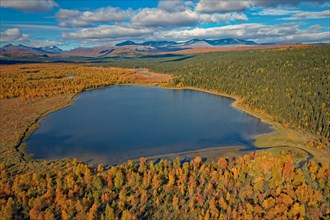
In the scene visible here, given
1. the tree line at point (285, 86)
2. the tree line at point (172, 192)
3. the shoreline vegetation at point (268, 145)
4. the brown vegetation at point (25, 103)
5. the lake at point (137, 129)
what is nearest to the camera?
the tree line at point (172, 192)

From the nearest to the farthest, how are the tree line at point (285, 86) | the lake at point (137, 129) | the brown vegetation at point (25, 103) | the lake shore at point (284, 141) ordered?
the lake shore at point (284, 141) → the lake at point (137, 129) → the brown vegetation at point (25, 103) → the tree line at point (285, 86)

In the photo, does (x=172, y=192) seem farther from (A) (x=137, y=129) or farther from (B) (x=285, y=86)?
(B) (x=285, y=86)

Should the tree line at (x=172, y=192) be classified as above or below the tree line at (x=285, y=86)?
below

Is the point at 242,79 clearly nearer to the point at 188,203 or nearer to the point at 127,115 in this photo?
the point at 127,115

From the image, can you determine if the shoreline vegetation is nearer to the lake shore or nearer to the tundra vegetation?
the lake shore

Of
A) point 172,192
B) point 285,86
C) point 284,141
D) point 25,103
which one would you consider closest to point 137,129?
point 172,192

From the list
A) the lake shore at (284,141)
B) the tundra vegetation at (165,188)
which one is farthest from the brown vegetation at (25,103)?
the lake shore at (284,141)

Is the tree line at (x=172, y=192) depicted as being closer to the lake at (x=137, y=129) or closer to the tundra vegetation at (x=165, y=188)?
the tundra vegetation at (x=165, y=188)

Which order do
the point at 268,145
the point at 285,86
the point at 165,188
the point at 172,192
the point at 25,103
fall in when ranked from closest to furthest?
1. the point at 172,192
2. the point at 165,188
3. the point at 268,145
4. the point at 285,86
5. the point at 25,103

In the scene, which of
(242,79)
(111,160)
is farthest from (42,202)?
(242,79)

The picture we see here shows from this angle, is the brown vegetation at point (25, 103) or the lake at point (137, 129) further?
the brown vegetation at point (25, 103)
